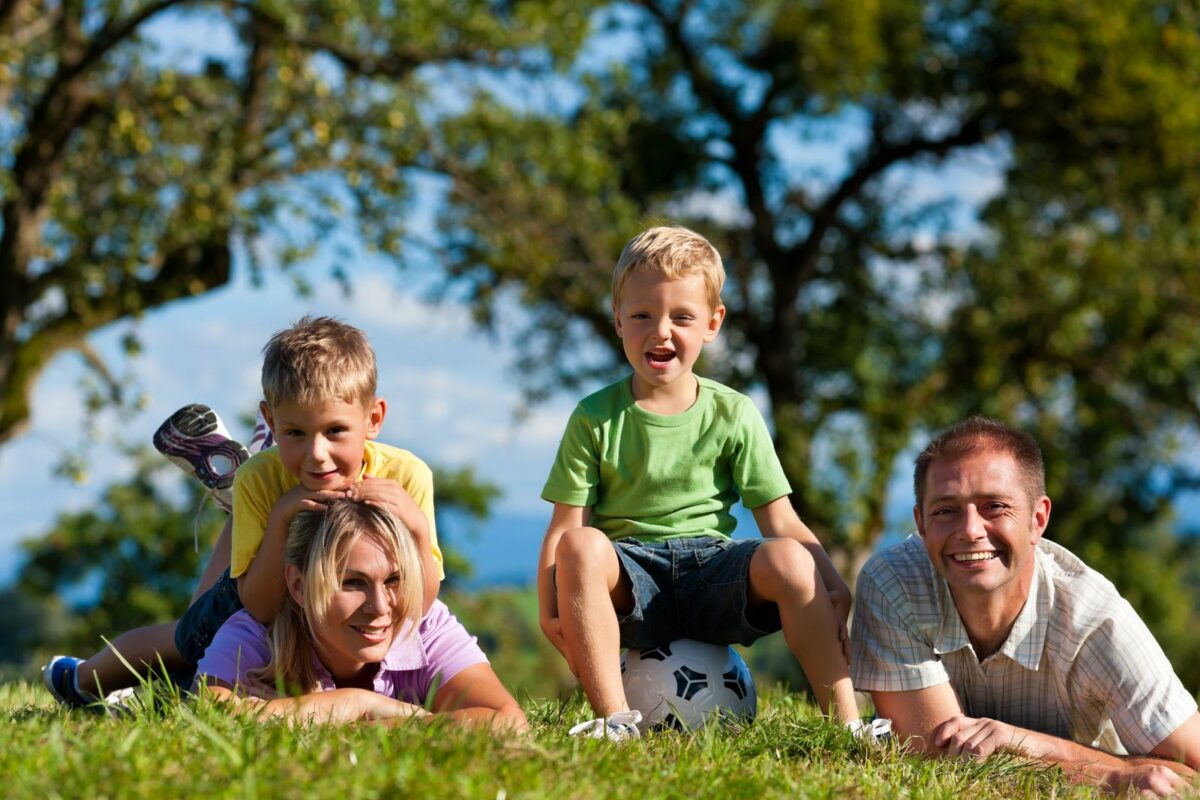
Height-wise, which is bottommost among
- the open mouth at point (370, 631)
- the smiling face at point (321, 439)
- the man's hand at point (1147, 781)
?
the man's hand at point (1147, 781)

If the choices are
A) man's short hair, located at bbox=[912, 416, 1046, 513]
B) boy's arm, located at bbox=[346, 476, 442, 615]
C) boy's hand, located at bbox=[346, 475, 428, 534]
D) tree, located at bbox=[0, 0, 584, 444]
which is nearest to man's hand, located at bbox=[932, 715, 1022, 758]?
man's short hair, located at bbox=[912, 416, 1046, 513]

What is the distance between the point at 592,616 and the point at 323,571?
99cm

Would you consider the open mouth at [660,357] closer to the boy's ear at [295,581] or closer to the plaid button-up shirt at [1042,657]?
the plaid button-up shirt at [1042,657]

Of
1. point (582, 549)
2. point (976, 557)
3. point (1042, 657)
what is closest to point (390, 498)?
point (582, 549)

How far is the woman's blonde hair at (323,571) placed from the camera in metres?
4.78

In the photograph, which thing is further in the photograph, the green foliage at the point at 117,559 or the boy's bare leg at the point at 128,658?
the green foliage at the point at 117,559

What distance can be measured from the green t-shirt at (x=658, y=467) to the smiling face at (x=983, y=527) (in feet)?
2.32

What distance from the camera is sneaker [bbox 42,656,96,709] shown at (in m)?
5.59

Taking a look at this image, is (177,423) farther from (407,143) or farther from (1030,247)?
(1030,247)

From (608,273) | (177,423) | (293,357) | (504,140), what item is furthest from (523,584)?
(293,357)

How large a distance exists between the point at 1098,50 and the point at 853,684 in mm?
13768

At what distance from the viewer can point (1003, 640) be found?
16.3 feet

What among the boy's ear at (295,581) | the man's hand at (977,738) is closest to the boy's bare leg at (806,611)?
the man's hand at (977,738)

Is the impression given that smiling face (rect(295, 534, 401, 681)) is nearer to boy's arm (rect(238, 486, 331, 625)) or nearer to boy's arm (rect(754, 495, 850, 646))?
boy's arm (rect(238, 486, 331, 625))
